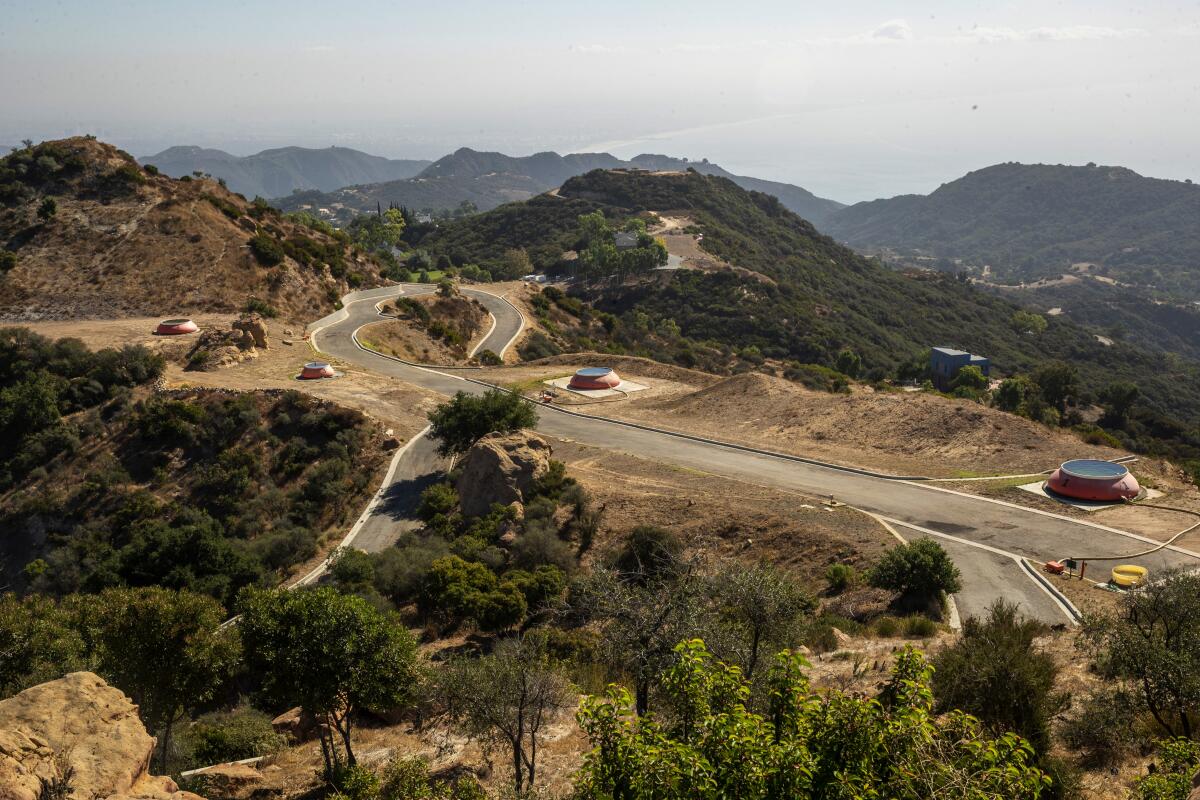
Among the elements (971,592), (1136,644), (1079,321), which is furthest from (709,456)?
(1079,321)

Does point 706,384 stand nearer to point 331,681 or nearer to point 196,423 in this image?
point 196,423

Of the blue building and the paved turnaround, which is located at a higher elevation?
the paved turnaround

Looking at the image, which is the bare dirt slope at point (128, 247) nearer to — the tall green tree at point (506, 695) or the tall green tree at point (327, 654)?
the tall green tree at point (327, 654)

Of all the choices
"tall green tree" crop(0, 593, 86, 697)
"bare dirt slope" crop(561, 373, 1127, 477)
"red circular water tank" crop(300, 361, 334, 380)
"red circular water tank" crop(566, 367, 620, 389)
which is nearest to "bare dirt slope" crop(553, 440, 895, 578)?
"bare dirt slope" crop(561, 373, 1127, 477)

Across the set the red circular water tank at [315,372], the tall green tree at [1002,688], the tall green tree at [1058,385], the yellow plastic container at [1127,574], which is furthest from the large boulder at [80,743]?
the tall green tree at [1058,385]

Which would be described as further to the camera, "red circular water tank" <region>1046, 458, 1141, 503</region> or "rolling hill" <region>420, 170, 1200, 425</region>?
"rolling hill" <region>420, 170, 1200, 425</region>

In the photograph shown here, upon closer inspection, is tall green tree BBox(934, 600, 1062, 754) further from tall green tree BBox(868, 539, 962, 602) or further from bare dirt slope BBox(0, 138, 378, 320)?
bare dirt slope BBox(0, 138, 378, 320)

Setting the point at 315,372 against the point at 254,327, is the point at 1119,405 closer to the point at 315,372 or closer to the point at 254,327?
the point at 315,372

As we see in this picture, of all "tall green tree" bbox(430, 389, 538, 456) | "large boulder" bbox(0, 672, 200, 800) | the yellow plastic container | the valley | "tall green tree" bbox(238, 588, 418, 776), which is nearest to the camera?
"large boulder" bbox(0, 672, 200, 800)
